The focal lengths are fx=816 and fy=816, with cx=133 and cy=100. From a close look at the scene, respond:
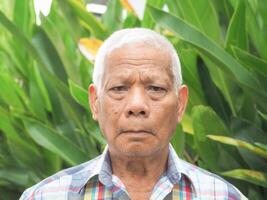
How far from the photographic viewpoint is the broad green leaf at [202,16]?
3.31m

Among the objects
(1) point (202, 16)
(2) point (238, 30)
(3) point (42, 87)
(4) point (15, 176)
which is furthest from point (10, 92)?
(2) point (238, 30)

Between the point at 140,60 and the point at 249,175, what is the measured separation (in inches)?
41.9

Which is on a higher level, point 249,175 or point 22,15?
point 22,15

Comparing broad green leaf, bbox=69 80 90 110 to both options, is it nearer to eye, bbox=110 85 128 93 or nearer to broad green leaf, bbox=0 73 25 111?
broad green leaf, bbox=0 73 25 111

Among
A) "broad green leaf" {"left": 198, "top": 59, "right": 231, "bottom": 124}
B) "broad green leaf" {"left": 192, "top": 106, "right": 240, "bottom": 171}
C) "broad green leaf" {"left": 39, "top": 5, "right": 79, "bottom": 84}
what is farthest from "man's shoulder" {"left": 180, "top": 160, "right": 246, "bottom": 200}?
"broad green leaf" {"left": 39, "top": 5, "right": 79, "bottom": 84}

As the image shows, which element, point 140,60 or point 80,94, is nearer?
point 140,60

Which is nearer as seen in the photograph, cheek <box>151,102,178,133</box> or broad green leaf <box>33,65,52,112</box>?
cheek <box>151,102,178,133</box>

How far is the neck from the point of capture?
2217mm

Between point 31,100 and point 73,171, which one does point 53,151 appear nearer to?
point 31,100

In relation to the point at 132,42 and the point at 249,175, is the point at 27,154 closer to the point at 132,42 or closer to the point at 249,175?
the point at 249,175

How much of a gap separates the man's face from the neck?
45mm

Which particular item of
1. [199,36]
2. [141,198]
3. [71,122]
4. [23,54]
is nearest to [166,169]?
[141,198]

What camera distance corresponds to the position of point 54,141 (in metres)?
3.63

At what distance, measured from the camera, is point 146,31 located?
2.25 metres
